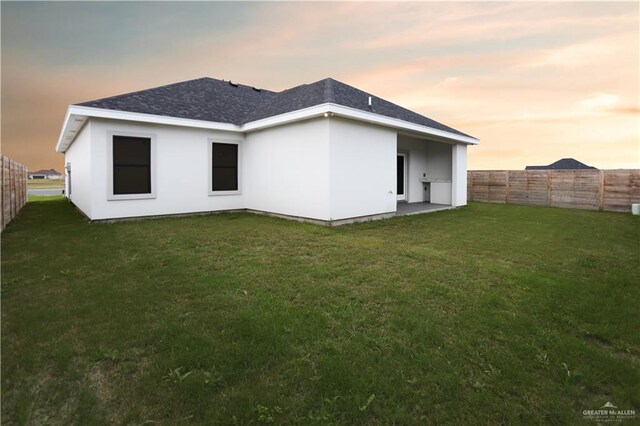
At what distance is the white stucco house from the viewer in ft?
28.7

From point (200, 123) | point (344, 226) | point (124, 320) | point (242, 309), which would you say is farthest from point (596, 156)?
point (124, 320)

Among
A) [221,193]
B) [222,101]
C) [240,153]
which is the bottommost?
[221,193]

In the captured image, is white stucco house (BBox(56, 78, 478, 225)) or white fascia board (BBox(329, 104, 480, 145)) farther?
white stucco house (BBox(56, 78, 478, 225))

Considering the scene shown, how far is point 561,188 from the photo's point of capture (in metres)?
14.5

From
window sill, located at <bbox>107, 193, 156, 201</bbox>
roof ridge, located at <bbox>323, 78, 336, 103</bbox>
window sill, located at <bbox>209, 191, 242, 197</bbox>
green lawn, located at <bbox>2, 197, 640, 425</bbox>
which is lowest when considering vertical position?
green lawn, located at <bbox>2, 197, 640, 425</bbox>

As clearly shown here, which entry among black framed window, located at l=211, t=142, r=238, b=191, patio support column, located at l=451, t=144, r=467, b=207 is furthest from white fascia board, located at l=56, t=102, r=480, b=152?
patio support column, located at l=451, t=144, r=467, b=207

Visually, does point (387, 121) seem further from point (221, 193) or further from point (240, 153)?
point (221, 193)

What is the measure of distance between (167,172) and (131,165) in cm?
97

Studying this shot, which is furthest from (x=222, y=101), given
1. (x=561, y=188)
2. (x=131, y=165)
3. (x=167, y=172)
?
(x=561, y=188)

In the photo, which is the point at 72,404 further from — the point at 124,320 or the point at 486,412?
the point at 486,412

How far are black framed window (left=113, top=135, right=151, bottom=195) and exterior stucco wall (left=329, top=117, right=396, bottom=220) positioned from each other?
18.3ft

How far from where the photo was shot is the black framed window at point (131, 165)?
30.2 feet

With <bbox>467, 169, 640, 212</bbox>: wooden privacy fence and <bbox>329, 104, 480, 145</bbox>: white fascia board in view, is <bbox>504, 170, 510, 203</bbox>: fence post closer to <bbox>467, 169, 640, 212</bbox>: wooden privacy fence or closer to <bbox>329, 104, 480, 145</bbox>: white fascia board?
<bbox>467, 169, 640, 212</bbox>: wooden privacy fence

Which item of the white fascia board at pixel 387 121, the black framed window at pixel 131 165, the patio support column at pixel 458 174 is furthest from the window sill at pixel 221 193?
the patio support column at pixel 458 174
